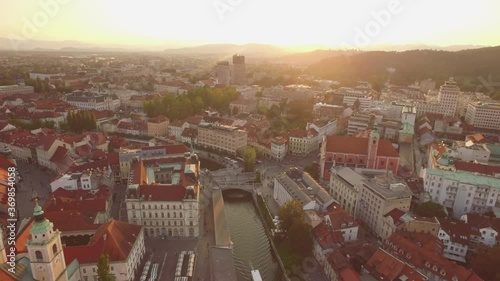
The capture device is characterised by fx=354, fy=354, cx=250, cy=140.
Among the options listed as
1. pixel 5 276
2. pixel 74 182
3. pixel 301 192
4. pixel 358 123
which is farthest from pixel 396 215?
pixel 358 123

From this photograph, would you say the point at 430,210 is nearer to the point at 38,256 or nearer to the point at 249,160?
the point at 249,160

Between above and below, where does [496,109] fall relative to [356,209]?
above

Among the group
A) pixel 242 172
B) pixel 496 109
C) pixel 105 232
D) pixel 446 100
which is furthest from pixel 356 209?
pixel 446 100

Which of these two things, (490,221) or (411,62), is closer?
(490,221)

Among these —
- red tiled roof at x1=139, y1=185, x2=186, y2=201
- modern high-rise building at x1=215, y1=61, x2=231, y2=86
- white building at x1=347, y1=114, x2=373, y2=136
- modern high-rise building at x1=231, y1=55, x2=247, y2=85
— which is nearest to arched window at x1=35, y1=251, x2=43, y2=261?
red tiled roof at x1=139, y1=185, x2=186, y2=201

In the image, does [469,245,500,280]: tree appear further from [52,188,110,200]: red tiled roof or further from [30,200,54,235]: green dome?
[52,188,110,200]: red tiled roof

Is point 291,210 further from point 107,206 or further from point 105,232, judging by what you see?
point 107,206

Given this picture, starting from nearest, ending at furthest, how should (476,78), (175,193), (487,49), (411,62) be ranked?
1. (175,193)
2. (476,78)
3. (487,49)
4. (411,62)
